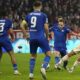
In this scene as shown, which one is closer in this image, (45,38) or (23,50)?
(45,38)

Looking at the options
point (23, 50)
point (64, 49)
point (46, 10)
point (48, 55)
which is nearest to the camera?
point (48, 55)

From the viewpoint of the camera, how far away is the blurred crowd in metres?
36.9

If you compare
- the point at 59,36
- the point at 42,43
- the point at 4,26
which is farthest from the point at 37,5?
the point at 59,36

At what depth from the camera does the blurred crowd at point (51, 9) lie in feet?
121

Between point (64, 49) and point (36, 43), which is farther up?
point (36, 43)

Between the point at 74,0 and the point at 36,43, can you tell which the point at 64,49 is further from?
the point at 74,0

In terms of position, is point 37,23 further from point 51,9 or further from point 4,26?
point 51,9

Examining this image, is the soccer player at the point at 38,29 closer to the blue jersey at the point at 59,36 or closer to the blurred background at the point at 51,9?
the blue jersey at the point at 59,36

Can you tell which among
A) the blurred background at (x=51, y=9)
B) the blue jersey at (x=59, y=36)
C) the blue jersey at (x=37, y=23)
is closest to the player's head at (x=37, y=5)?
the blue jersey at (x=37, y=23)

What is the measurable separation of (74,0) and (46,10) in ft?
10.4

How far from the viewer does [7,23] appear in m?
14.5

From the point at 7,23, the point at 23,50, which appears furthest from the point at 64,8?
the point at 7,23

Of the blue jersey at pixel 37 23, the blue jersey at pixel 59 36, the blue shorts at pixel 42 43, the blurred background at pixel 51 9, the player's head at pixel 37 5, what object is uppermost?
the player's head at pixel 37 5

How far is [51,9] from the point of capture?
3775cm
